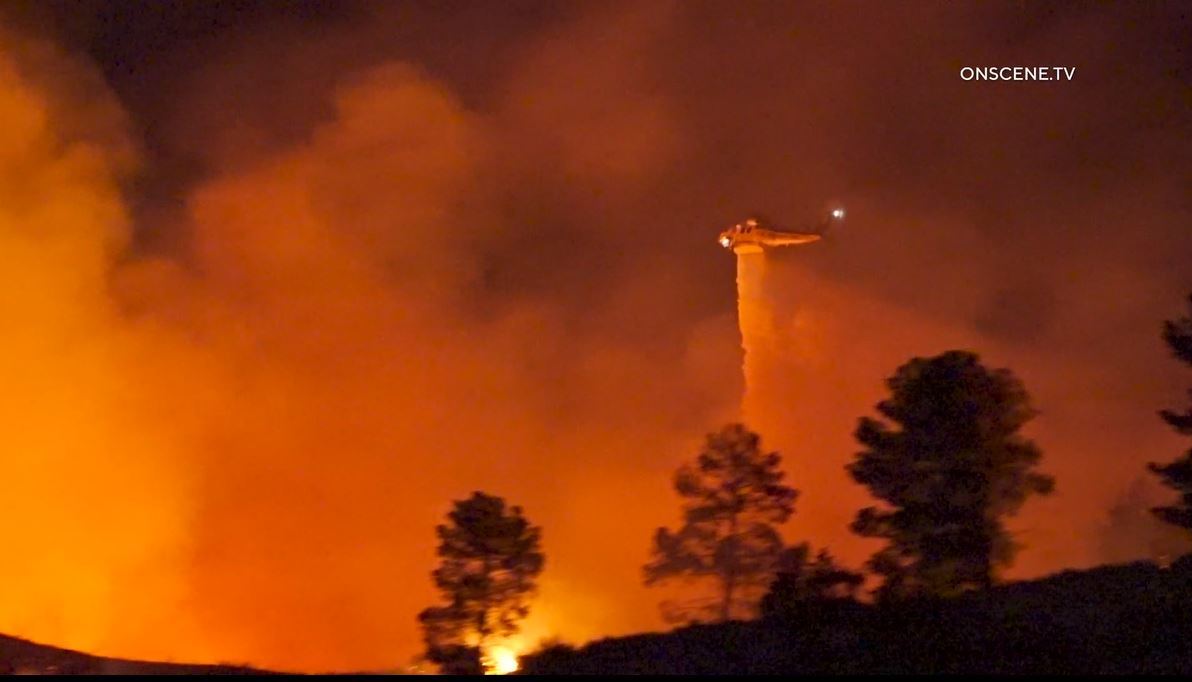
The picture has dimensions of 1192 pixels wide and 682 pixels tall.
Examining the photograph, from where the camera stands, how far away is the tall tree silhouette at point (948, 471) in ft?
65.8

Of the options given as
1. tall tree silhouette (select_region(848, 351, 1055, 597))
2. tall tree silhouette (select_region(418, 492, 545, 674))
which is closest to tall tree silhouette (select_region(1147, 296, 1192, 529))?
tall tree silhouette (select_region(848, 351, 1055, 597))

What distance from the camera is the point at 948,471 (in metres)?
20.3

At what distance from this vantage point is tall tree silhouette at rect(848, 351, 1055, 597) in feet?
65.8

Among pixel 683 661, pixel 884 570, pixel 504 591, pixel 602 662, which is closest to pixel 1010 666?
pixel 683 661

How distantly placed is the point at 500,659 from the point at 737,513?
6.89 meters

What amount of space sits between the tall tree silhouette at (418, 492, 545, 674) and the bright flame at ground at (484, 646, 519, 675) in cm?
65

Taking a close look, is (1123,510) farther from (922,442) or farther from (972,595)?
(972,595)

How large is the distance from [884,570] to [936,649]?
9540mm

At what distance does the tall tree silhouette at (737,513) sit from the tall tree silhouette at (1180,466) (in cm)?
727

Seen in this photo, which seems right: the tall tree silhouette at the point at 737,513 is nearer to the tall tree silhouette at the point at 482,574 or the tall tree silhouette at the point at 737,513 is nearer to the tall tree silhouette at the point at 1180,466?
the tall tree silhouette at the point at 482,574

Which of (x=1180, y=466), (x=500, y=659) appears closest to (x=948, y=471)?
(x=1180, y=466)

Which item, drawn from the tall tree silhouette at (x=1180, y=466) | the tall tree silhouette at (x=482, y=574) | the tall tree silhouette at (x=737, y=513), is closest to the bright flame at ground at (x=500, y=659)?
the tall tree silhouette at (x=482, y=574)

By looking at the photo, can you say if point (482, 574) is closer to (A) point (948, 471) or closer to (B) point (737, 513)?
(B) point (737, 513)

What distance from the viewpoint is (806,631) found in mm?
Result: 12188
